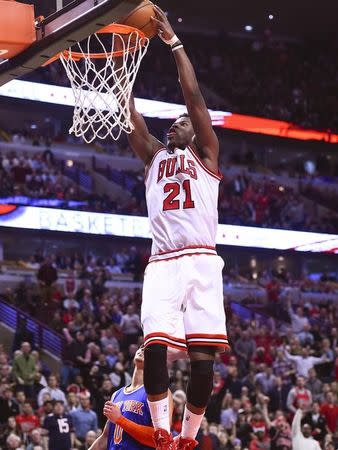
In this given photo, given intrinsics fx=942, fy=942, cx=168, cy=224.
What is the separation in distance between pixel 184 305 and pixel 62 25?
1.98 meters

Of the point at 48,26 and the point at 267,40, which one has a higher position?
the point at 267,40

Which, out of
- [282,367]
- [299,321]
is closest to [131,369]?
[282,367]

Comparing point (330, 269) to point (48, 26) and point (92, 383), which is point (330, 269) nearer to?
point (92, 383)

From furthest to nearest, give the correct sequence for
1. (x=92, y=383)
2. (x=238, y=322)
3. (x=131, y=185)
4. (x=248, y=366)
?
(x=131, y=185), (x=238, y=322), (x=248, y=366), (x=92, y=383)

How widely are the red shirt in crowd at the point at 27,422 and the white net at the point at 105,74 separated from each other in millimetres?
7282

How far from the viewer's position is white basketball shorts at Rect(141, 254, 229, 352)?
5.93 meters

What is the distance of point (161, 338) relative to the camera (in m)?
5.88

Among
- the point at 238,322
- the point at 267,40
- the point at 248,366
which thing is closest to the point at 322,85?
the point at 267,40

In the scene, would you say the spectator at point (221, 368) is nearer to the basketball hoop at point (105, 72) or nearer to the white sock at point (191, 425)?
the basketball hoop at point (105, 72)

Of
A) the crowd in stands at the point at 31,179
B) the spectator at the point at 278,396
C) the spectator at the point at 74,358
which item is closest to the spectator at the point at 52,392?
the spectator at the point at 74,358

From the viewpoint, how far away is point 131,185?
2703 cm

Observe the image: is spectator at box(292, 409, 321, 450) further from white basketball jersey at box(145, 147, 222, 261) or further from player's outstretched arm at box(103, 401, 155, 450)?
white basketball jersey at box(145, 147, 222, 261)

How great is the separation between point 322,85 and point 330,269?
658cm

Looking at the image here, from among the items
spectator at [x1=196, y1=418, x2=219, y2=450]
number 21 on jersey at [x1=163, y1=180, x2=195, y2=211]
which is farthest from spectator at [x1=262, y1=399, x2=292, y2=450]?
number 21 on jersey at [x1=163, y1=180, x2=195, y2=211]
